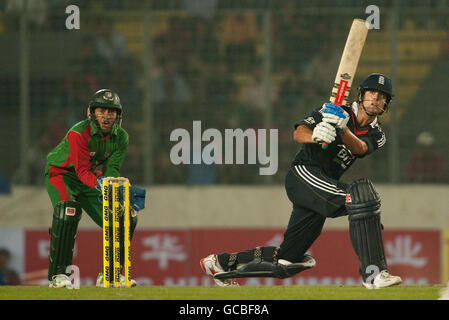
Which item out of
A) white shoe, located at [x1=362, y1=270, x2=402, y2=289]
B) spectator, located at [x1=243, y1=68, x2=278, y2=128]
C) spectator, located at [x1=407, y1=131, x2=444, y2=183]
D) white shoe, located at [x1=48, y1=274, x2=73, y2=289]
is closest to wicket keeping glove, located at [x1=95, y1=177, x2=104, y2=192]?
white shoe, located at [x1=48, y1=274, x2=73, y2=289]

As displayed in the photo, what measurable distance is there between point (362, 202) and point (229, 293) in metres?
0.99

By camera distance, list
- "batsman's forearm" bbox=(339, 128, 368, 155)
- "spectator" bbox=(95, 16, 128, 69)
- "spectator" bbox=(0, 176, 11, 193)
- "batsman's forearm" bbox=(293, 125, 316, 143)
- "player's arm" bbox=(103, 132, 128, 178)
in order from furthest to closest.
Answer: "spectator" bbox=(95, 16, 128, 69)
"spectator" bbox=(0, 176, 11, 193)
"player's arm" bbox=(103, 132, 128, 178)
"batsman's forearm" bbox=(293, 125, 316, 143)
"batsman's forearm" bbox=(339, 128, 368, 155)

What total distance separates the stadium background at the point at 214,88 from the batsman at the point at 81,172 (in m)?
4.08

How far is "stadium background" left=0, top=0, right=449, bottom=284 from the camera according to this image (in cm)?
1218

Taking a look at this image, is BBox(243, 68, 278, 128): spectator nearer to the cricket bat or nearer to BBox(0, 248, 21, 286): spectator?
BBox(0, 248, 21, 286): spectator

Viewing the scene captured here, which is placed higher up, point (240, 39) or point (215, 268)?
point (240, 39)

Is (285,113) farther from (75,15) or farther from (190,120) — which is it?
(75,15)

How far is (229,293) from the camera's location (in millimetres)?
6723

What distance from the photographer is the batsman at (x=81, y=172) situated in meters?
7.54

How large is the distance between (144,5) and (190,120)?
1.43 metres

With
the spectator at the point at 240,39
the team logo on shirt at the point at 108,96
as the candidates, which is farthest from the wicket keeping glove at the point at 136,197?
the spectator at the point at 240,39

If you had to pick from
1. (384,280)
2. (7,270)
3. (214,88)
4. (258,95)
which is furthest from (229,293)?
(214,88)

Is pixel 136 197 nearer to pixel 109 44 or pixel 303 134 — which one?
pixel 303 134

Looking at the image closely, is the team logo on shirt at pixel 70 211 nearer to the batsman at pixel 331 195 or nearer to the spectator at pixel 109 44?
the batsman at pixel 331 195
